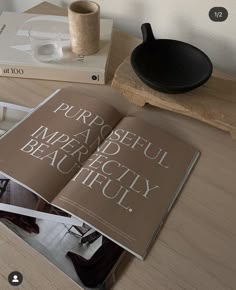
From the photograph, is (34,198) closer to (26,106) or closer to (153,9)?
(26,106)

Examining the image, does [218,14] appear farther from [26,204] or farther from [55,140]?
[26,204]

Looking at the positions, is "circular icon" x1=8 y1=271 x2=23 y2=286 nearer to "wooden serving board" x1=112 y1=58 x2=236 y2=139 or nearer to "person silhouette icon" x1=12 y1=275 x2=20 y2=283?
"person silhouette icon" x1=12 y1=275 x2=20 y2=283

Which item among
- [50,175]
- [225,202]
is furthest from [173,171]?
[50,175]

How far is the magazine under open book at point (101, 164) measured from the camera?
476 millimetres

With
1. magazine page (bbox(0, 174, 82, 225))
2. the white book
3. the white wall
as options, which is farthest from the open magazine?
the white wall

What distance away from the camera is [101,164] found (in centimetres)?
53

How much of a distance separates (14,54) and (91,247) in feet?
1.45

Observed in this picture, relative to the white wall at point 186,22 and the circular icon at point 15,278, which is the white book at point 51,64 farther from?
the circular icon at point 15,278

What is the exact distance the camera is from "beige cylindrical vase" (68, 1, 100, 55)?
665mm

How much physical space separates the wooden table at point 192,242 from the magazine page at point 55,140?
81mm

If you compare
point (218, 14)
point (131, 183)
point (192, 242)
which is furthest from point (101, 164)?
point (218, 14)

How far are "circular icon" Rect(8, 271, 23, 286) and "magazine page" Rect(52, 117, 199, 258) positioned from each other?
10 cm

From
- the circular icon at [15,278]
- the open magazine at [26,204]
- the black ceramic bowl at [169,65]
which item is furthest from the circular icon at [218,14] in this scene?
the circular icon at [15,278]

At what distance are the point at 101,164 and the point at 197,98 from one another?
0.24 m
